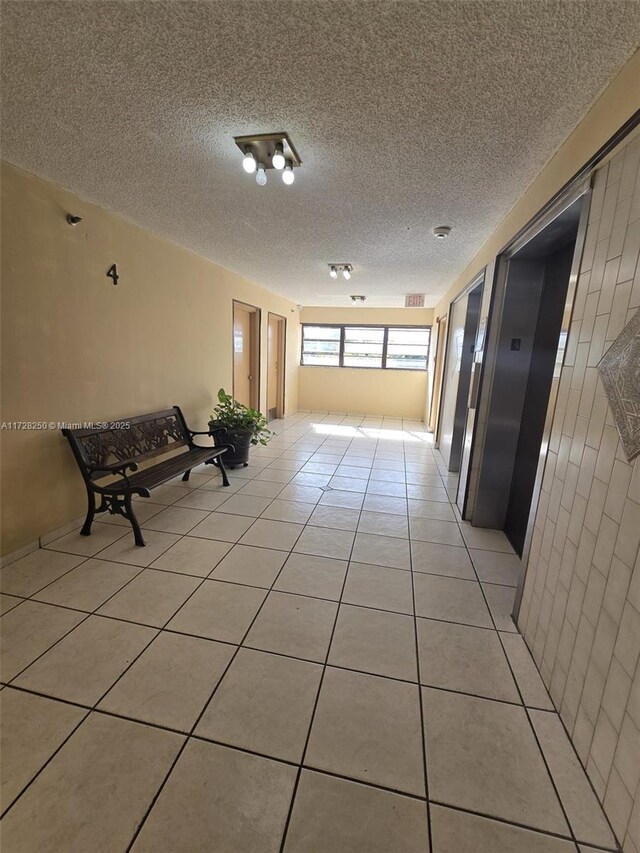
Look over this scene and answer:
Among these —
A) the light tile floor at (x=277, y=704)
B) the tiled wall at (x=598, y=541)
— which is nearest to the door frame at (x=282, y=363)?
the light tile floor at (x=277, y=704)

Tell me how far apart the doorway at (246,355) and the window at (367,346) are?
7.86 ft

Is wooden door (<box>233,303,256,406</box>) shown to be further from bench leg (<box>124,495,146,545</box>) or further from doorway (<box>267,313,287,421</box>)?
bench leg (<box>124,495,146,545</box>)

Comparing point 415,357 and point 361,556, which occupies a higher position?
point 415,357

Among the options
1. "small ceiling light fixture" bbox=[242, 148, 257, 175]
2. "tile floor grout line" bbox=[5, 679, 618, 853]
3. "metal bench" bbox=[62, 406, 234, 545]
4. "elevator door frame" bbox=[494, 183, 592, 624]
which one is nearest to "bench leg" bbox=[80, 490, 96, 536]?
"metal bench" bbox=[62, 406, 234, 545]

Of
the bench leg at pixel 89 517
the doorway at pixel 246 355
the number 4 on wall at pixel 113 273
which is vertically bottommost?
the bench leg at pixel 89 517

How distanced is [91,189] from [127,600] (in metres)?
2.63

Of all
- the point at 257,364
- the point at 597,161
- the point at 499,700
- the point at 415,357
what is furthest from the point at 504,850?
the point at 415,357

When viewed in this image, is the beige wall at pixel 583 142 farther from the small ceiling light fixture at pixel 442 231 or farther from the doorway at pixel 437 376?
the doorway at pixel 437 376

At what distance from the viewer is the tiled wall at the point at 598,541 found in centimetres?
107

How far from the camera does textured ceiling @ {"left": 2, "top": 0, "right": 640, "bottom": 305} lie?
3.66 ft

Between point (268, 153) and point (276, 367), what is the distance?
512cm

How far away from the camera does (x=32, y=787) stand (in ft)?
3.76

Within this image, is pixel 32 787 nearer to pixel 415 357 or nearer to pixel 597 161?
pixel 597 161

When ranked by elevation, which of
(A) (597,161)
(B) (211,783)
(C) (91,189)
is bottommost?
(B) (211,783)
